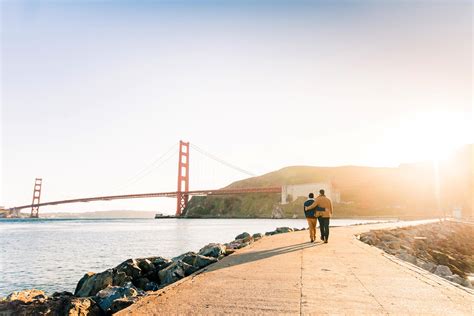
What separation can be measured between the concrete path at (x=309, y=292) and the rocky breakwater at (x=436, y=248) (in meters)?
3.63

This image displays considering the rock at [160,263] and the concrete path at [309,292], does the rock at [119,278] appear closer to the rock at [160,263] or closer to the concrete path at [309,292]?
the rock at [160,263]

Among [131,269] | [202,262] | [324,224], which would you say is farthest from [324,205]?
[131,269]

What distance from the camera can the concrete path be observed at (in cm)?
377

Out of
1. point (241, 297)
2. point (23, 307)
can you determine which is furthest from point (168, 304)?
point (23, 307)

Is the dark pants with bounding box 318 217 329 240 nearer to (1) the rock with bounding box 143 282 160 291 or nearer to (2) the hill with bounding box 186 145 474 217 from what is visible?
(1) the rock with bounding box 143 282 160 291

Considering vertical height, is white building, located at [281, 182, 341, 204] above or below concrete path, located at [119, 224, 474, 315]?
above

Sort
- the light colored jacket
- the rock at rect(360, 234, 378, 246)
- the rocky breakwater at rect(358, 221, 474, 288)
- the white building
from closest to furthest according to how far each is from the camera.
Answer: the rocky breakwater at rect(358, 221, 474, 288) < the light colored jacket < the rock at rect(360, 234, 378, 246) < the white building

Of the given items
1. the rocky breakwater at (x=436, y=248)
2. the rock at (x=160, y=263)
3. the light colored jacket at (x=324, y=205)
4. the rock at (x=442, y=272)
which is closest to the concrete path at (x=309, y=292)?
the rock at (x=160, y=263)

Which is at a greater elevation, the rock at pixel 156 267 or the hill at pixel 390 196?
the hill at pixel 390 196

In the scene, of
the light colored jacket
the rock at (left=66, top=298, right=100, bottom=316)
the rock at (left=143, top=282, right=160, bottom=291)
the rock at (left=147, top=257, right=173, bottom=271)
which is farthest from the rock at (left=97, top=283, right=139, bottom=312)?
the light colored jacket

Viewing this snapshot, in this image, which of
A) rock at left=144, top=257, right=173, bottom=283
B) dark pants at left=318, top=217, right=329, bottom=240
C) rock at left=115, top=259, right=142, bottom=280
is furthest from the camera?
dark pants at left=318, top=217, right=329, bottom=240

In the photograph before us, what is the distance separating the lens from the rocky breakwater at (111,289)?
13.3 feet

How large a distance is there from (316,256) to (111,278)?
4395 mm

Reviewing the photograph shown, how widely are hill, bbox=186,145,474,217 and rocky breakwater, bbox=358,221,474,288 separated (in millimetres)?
36439
